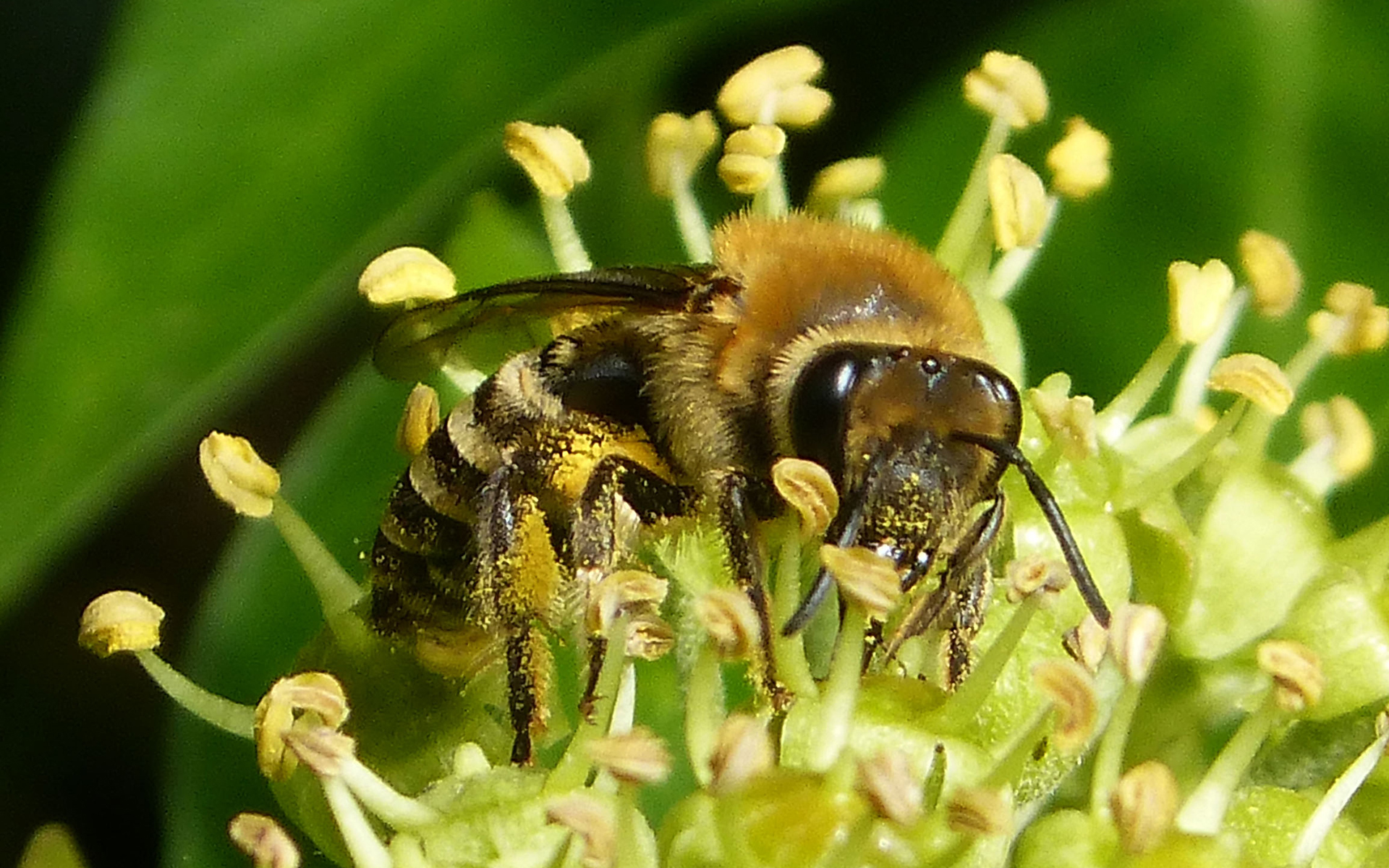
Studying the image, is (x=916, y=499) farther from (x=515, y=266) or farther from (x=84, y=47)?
(x=84, y=47)

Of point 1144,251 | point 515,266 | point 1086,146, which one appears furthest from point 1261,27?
point 515,266

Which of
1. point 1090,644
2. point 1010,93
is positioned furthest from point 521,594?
point 1010,93

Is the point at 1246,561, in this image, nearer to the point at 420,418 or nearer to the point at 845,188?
the point at 845,188

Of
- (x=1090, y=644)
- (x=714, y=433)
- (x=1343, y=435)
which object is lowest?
(x=1343, y=435)

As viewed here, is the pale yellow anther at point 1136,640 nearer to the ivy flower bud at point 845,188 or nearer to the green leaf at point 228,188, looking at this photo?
the ivy flower bud at point 845,188

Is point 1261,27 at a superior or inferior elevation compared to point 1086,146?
inferior

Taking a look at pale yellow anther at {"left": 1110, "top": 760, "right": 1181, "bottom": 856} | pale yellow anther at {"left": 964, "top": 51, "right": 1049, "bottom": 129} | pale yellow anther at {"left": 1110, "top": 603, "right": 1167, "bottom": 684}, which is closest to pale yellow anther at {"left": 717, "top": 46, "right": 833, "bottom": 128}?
pale yellow anther at {"left": 964, "top": 51, "right": 1049, "bottom": 129}
